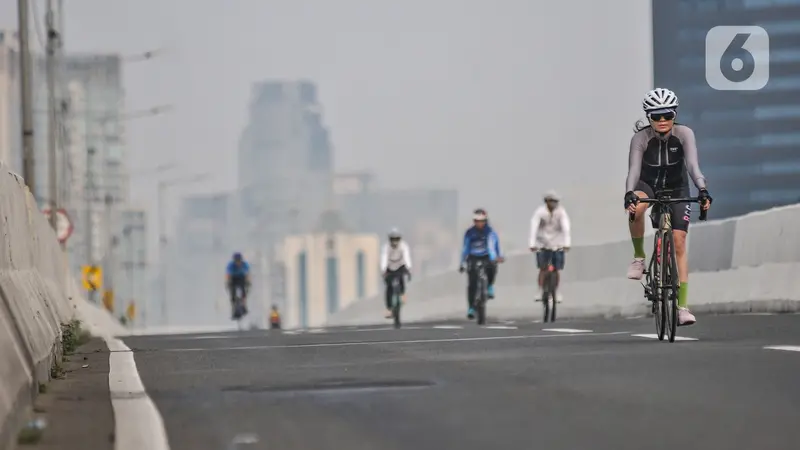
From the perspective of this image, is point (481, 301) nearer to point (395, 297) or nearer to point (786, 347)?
point (395, 297)

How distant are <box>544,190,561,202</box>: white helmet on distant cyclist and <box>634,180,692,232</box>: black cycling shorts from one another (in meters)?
11.4

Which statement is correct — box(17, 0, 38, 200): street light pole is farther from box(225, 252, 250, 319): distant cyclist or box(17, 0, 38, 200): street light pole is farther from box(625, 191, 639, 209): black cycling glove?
box(625, 191, 639, 209): black cycling glove

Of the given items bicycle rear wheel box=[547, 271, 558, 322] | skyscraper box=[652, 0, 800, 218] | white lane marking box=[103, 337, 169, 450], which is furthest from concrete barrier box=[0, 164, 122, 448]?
skyscraper box=[652, 0, 800, 218]

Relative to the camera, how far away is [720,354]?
1279cm

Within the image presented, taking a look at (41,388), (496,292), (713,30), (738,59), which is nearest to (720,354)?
(41,388)

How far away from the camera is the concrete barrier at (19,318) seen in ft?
29.4

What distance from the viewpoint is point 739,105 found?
600ft

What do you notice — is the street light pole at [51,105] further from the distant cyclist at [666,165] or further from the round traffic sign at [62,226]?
the distant cyclist at [666,165]

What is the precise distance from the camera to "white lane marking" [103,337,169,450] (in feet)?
27.4

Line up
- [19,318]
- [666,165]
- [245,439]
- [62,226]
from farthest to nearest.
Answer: [62,226] → [666,165] → [19,318] → [245,439]

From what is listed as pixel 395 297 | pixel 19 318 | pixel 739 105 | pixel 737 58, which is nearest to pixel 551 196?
pixel 395 297

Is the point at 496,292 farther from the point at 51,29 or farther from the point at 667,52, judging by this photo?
the point at 667,52

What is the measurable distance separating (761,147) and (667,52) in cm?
1227

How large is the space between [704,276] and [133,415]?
54.4 feet
